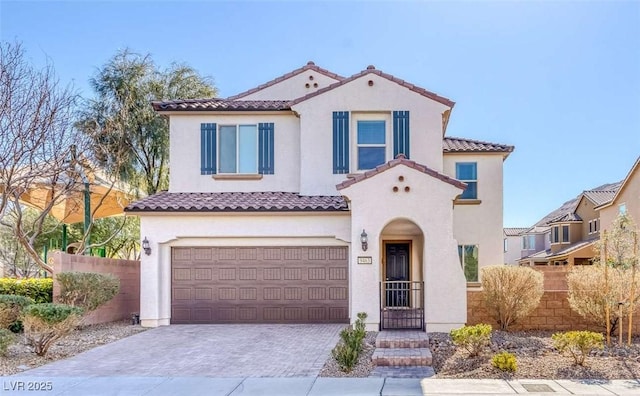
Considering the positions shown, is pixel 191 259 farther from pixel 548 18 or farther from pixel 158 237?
pixel 548 18

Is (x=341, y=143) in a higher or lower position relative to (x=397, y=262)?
higher

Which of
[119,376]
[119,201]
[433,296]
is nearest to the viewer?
[119,376]

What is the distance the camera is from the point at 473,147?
64.2 feet

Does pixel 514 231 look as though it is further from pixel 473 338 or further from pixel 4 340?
pixel 4 340

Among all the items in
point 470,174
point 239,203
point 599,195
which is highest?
point 599,195

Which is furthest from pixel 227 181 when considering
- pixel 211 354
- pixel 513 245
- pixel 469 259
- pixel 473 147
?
pixel 513 245

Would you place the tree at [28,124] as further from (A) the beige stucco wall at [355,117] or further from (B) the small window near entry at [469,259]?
(B) the small window near entry at [469,259]

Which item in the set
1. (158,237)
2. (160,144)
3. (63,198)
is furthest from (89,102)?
(158,237)

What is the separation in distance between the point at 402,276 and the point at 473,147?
539 cm

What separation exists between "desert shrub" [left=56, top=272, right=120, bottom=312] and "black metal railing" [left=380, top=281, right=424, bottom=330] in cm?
756

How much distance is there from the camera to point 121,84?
909 inches

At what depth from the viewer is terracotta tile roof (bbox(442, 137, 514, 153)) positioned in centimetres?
1931

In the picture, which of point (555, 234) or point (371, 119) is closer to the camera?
point (371, 119)

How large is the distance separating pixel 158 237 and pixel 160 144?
8.51 m
